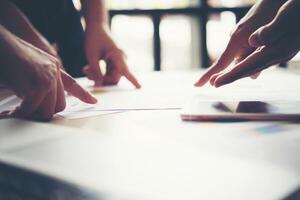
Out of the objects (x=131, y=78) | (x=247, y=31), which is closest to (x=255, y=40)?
(x=247, y=31)

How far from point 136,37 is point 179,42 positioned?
1.12ft

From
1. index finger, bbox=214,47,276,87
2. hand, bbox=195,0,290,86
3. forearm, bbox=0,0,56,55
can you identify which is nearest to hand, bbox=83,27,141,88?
forearm, bbox=0,0,56,55

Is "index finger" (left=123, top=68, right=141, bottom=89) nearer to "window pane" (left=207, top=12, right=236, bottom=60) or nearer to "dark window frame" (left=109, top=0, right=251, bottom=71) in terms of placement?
"dark window frame" (left=109, top=0, right=251, bottom=71)

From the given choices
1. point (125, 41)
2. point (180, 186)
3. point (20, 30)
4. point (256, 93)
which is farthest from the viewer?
point (125, 41)

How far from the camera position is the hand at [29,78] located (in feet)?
1.75

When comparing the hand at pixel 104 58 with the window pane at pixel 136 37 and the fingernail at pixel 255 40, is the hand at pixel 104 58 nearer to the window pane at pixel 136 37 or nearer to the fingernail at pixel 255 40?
the fingernail at pixel 255 40

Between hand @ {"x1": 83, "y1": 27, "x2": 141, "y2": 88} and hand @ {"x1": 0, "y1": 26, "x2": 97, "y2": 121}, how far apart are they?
18.2 inches

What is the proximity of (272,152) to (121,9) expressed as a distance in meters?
2.27

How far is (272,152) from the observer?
14.5 inches

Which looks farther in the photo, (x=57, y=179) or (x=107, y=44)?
(x=107, y=44)

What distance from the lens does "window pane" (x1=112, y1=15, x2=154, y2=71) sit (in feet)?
8.41

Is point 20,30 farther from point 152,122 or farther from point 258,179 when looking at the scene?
point 258,179

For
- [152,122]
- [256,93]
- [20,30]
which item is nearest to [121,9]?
[20,30]

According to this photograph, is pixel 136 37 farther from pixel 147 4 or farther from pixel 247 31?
pixel 247 31
